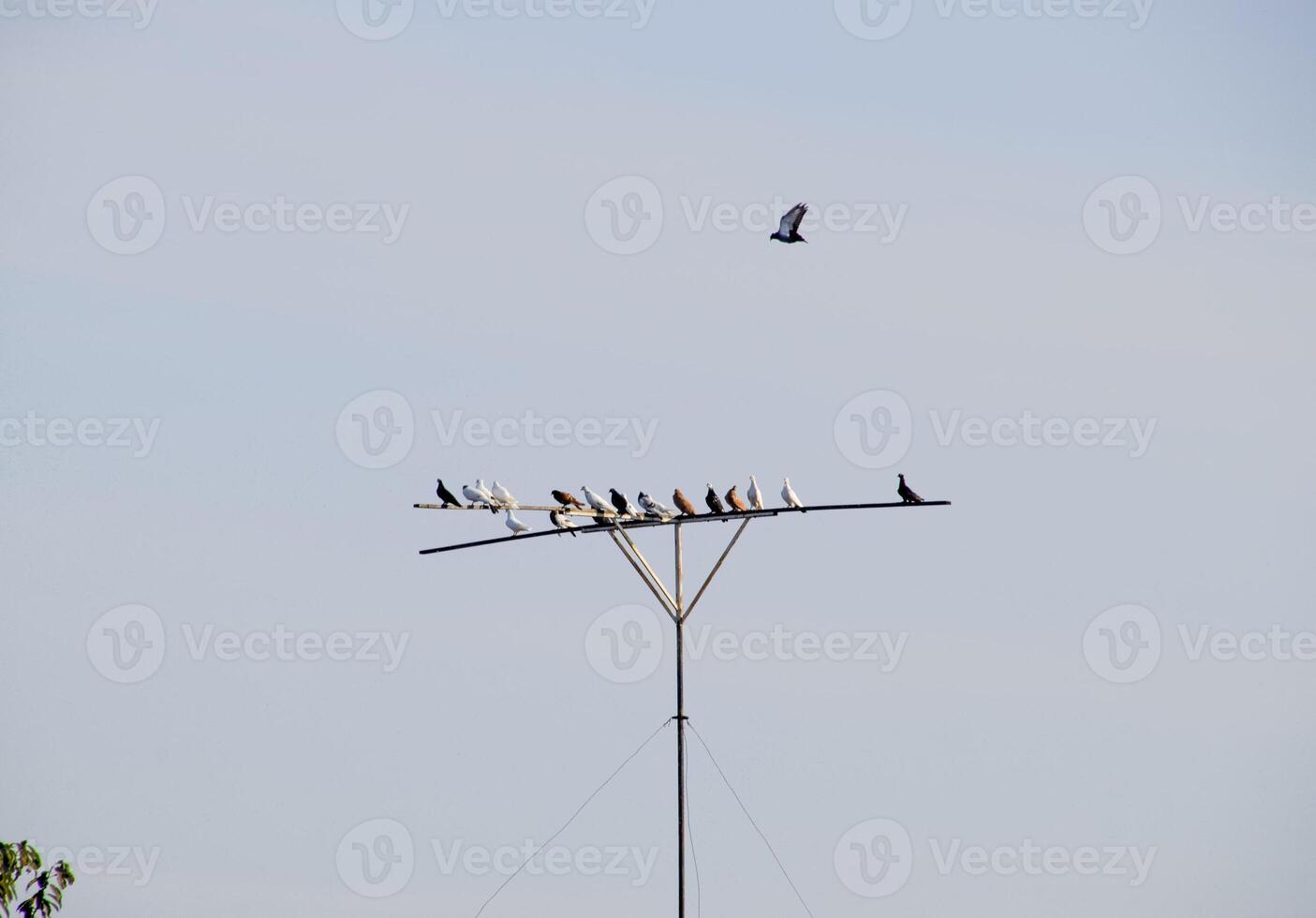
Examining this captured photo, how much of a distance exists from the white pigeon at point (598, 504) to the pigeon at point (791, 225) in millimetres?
6125

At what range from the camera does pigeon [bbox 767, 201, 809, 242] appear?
175ft

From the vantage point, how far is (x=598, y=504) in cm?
5419

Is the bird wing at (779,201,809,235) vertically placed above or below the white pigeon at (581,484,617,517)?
above

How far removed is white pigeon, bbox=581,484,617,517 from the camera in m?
53.3

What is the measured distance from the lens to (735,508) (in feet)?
171

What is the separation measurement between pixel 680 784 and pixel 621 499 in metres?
7.85

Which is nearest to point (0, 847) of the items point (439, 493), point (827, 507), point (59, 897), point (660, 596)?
point (59, 897)

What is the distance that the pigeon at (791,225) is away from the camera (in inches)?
2105

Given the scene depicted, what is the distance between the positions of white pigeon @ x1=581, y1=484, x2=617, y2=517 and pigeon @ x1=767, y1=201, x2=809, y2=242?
613 cm

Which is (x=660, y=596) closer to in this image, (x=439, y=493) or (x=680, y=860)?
(x=680, y=860)

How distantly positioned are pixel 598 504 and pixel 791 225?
6.62m

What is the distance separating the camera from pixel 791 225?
2112 inches

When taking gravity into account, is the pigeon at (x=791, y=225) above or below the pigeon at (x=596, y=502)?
above

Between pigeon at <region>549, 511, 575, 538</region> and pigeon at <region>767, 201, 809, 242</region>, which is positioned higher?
pigeon at <region>767, 201, 809, 242</region>
